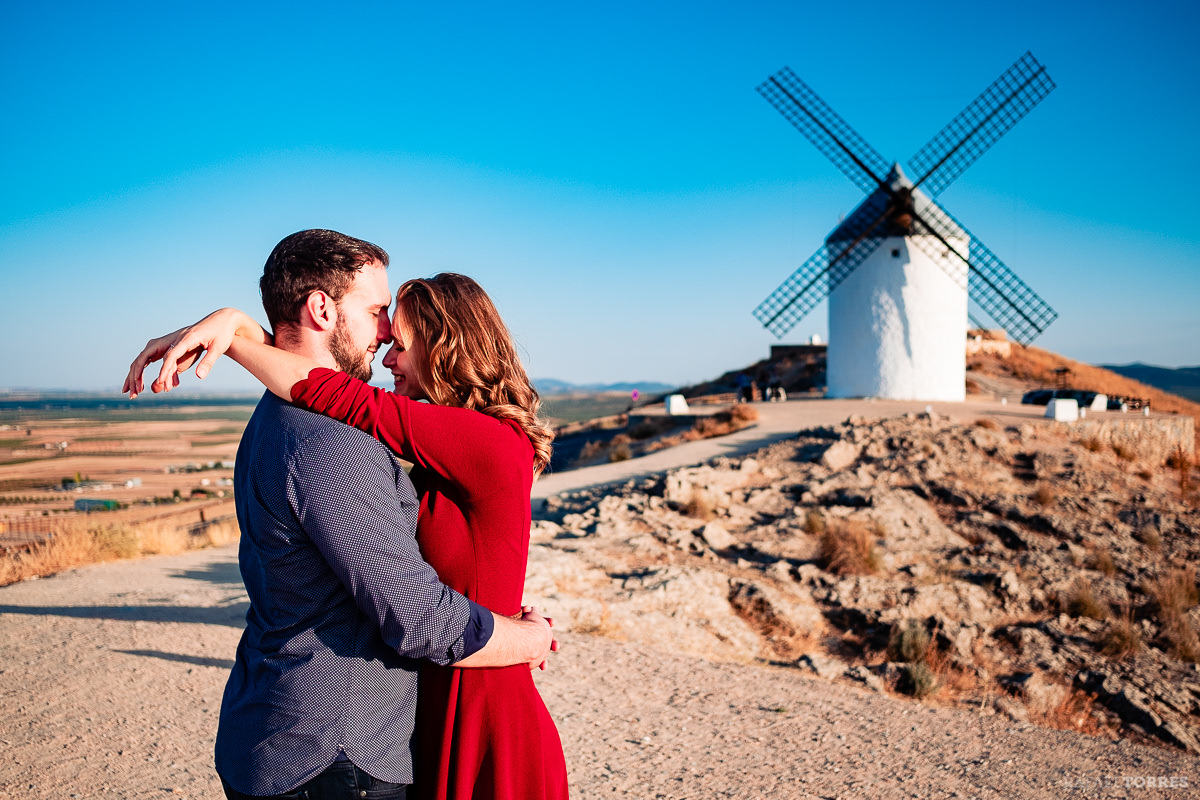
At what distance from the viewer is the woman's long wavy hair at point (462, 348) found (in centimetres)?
181

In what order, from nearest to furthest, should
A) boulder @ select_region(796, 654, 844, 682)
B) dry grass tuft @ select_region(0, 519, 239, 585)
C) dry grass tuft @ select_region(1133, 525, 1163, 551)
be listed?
boulder @ select_region(796, 654, 844, 682) < dry grass tuft @ select_region(0, 519, 239, 585) < dry grass tuft @ select_region(1133, 525, 1163, 551)

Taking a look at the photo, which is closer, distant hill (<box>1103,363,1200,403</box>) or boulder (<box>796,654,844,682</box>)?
boulder (<box>796,654,844,682</box>)

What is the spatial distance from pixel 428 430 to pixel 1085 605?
28.1ft

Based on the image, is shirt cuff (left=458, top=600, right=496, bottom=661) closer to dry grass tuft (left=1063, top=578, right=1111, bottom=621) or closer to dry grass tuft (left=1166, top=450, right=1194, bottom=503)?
dry grass tuft (left=1063, top=578, right=1111, bottom=621)

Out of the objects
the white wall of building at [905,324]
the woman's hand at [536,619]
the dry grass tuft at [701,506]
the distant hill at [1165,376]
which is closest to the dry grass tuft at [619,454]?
the dry grass tuft at [701,506]

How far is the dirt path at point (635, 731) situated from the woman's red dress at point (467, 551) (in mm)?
2440

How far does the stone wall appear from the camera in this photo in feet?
53.3

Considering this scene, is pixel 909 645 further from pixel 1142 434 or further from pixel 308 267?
pixel 1142 434

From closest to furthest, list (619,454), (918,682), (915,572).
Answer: (918,682), (915,572), (619,454)

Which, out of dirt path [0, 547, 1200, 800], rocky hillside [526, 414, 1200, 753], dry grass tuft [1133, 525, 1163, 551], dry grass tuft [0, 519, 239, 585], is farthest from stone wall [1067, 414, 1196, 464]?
dry grass tuft [0, 519, 239, 585]

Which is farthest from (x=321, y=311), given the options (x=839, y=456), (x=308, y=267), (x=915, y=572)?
(x=839, y=456)

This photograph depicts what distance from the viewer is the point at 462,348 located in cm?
181

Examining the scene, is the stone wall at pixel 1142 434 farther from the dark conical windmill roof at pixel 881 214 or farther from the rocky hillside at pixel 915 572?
the dark conical windmill roof at pixel 881 214

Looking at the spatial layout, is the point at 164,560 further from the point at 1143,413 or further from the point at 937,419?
the point at 1143,413
